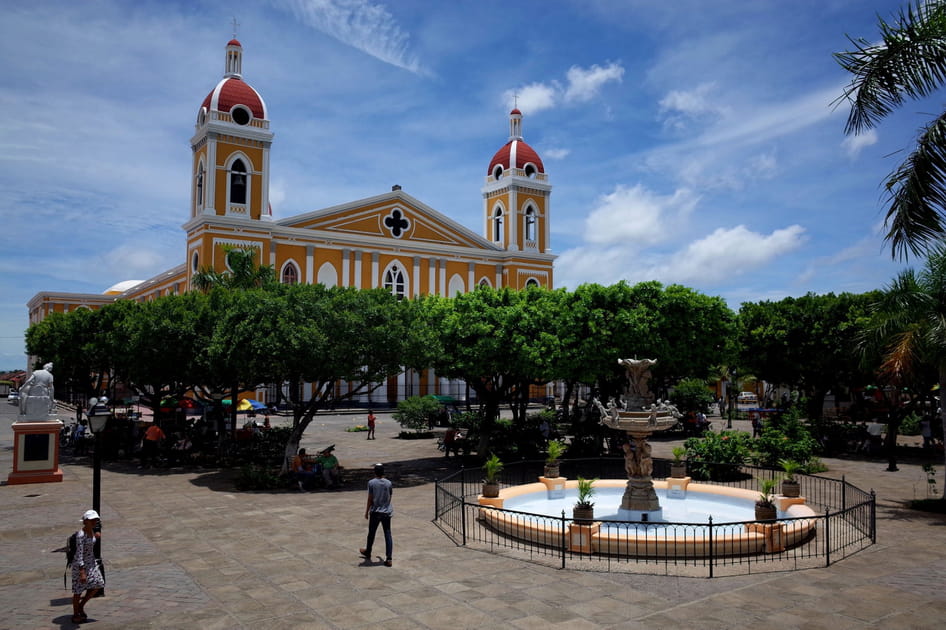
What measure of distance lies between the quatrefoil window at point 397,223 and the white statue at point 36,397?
111 ft

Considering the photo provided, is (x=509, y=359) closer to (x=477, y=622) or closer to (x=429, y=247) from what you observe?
(x=477, y=622)

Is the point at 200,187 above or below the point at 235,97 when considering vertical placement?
below

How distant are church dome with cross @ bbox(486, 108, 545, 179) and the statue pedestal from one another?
42838 mm

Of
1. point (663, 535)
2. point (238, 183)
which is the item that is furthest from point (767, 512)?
point (238, 183)

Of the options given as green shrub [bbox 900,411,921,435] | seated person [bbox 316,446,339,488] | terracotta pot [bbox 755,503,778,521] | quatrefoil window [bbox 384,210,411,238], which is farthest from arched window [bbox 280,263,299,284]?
terracotta pot [bbox 755,503,778,521]

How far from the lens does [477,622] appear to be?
796cm

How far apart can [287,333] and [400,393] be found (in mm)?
33706

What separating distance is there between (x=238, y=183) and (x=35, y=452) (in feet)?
95.7

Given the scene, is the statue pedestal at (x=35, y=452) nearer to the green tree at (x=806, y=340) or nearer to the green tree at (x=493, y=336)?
the green tree at (x=493, y=336)

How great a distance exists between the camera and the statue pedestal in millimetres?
17531

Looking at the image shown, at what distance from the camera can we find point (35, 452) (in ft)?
58.3

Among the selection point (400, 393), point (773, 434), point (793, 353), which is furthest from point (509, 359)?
point (400, 393)

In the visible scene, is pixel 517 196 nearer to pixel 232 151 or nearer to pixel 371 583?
pixel 232 151

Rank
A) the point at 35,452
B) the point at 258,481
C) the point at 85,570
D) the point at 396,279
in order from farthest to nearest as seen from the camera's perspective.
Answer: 1. the point at 396,279
2. the point at 35,452
3. the point at 258,481
4. the point at 85,570
